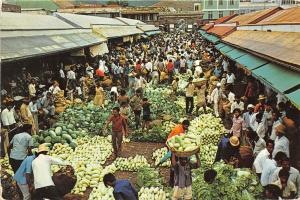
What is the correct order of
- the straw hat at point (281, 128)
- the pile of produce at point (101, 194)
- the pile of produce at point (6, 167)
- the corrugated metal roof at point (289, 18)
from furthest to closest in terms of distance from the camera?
the corrugated metal roof at point (289, 18)
the pile of produce at point (6, 167)
the pile of produce at point (101, 194)
the straw hat at point (281, 128)

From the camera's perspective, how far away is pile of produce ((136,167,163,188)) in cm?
705

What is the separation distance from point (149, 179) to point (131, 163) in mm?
1306

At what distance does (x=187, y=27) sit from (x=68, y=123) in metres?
65.6

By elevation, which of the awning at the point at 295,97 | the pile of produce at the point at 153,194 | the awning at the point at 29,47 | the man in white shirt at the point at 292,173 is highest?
the awning at the point at 29,47

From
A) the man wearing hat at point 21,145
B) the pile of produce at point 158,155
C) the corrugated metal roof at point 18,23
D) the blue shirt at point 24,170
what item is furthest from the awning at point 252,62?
the corrugated metal roof at point 18,23

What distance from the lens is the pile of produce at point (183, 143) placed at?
237 inches

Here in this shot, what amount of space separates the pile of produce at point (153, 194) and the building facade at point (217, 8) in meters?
71.9

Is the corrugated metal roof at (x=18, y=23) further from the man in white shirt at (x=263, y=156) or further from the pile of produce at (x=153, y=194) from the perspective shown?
the man in white shirt at (x=263, y=156)

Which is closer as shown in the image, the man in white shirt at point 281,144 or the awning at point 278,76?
the man in white shirt at point 281,144

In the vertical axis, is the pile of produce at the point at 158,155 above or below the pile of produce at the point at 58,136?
below

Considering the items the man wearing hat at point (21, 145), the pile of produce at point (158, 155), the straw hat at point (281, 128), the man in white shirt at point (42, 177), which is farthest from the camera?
the pile of produce at point (158, 155)

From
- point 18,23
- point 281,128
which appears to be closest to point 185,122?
point 281,128

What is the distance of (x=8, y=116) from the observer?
29.1ft

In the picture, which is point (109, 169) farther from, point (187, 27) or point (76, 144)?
point (187, 27)
